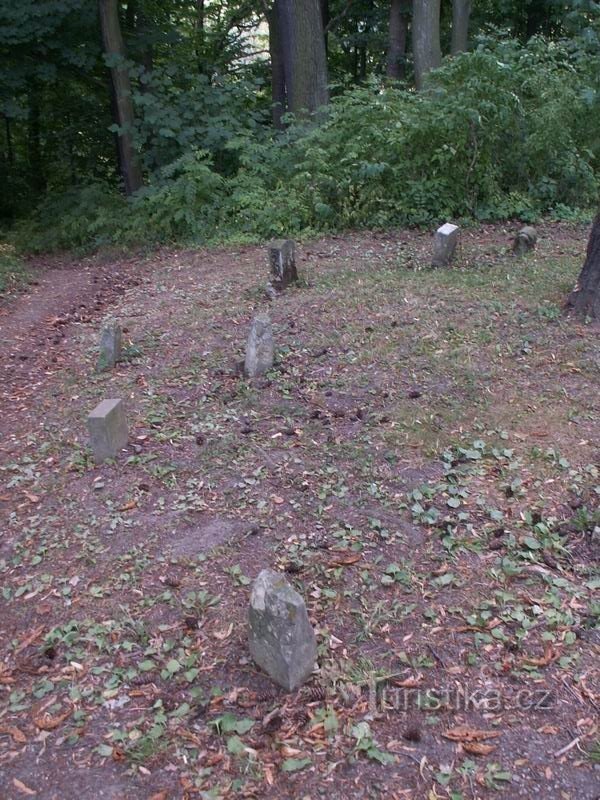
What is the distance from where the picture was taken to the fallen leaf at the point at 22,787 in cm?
238

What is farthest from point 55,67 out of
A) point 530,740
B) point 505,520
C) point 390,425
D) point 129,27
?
point 530,740

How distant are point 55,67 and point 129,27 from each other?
1835mm

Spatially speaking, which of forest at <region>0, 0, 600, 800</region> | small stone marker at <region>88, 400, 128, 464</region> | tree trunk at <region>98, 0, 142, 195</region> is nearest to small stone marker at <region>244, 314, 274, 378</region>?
forest at <region>0, 0, 600, 800</region>

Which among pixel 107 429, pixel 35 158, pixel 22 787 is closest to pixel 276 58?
pixel 35 158

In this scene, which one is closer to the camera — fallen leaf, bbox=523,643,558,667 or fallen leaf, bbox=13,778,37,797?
fallen leaf, bbox=13,778,37,797

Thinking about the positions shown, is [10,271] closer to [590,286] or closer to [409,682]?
[590,286]

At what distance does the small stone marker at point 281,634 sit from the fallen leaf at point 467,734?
1.96ft

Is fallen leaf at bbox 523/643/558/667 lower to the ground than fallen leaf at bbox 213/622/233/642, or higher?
lower

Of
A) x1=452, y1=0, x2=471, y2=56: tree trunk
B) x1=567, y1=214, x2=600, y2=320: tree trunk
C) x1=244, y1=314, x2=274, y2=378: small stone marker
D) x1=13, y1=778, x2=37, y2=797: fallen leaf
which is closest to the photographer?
x1=13, y1=778, x2=37, y2=797: fallen leaf

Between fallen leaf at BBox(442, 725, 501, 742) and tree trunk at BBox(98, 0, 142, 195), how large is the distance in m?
11.2

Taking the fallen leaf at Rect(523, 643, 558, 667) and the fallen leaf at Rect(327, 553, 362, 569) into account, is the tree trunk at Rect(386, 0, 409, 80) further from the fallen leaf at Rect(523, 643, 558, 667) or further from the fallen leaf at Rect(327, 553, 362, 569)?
the fallen leaf at Rect(523, 643, 558, 667)

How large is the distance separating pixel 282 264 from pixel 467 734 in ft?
18.3

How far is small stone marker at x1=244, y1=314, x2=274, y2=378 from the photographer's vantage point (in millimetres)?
5285

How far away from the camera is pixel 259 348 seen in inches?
209
